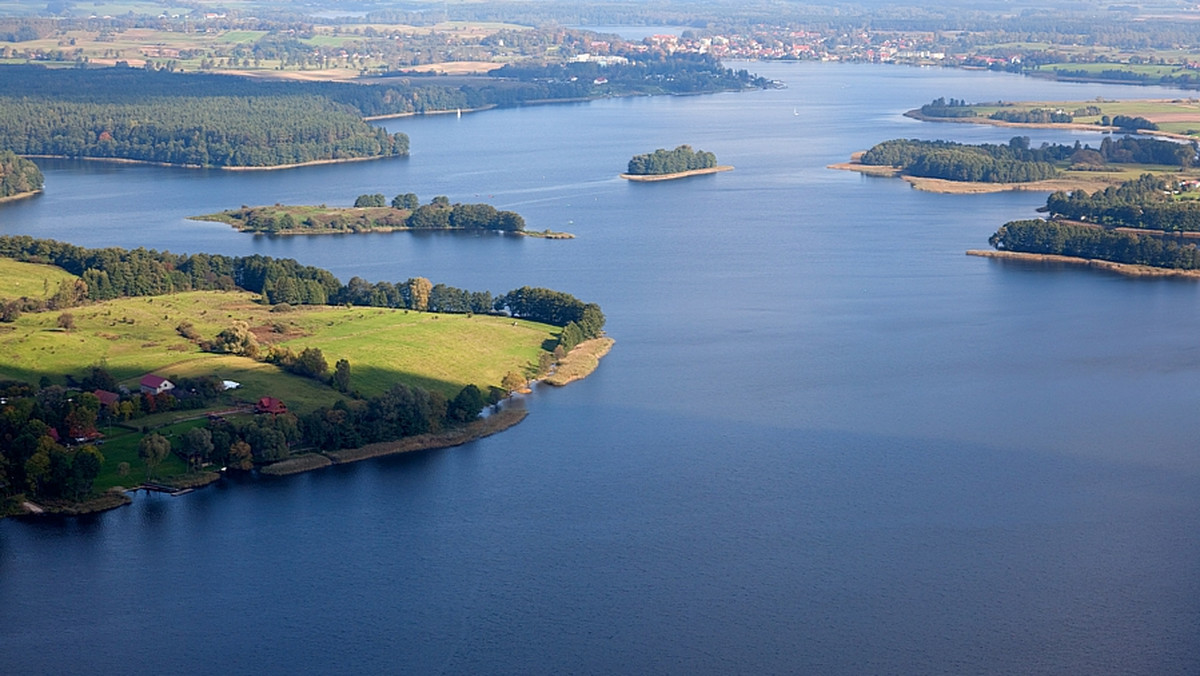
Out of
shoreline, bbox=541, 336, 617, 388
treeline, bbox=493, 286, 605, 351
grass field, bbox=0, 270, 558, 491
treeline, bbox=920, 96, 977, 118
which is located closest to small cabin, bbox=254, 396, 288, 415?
grass field, bbox=0, 270, 558, 491

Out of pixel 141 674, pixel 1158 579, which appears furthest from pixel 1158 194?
pixel 141 674

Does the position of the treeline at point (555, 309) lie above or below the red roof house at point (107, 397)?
above

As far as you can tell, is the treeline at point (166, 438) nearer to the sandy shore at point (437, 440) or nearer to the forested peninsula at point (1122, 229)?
the sandy shore at point (437, 440)

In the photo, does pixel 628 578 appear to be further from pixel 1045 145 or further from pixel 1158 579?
pixel 1045 145

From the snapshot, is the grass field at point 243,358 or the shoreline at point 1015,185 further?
the shoreline at point 1015,185

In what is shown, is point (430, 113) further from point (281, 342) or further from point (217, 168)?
point (281, 342)

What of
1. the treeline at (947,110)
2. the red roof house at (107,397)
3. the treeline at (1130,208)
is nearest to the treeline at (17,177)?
the red roof house at (107,397)

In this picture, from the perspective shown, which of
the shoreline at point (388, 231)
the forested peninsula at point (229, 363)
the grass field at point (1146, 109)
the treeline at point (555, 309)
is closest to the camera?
the forested peninsula at point (229, 363)
